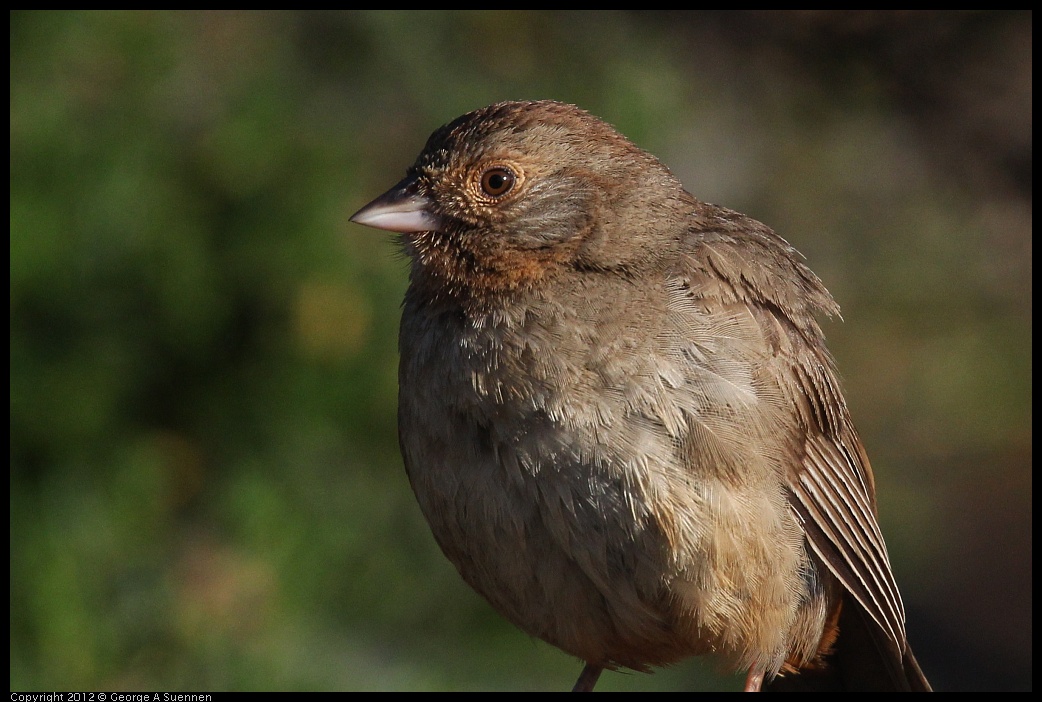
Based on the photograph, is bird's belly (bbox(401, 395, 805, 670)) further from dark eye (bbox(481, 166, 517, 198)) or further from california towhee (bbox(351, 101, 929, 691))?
dark eye (bbox(481, 166, 517, 198))

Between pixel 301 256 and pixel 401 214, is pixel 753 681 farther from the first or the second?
pixel 301 256

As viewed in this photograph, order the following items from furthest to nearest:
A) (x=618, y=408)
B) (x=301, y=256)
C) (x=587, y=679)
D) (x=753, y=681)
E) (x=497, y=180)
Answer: (x=301, y=256)
(x=587, y=679)
(x=753, y=681)
(x=497, y=180)
(x=618, y=408)

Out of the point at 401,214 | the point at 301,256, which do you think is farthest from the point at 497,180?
the point at 301,256

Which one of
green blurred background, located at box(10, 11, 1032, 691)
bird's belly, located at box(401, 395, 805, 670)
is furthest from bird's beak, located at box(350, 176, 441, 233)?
green blurred background, located at box(10, 11, 1032, 691)

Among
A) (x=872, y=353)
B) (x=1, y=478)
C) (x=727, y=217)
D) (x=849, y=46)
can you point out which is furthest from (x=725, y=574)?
(x=872, y=353)

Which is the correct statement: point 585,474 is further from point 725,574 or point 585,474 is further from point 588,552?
point 725,574
